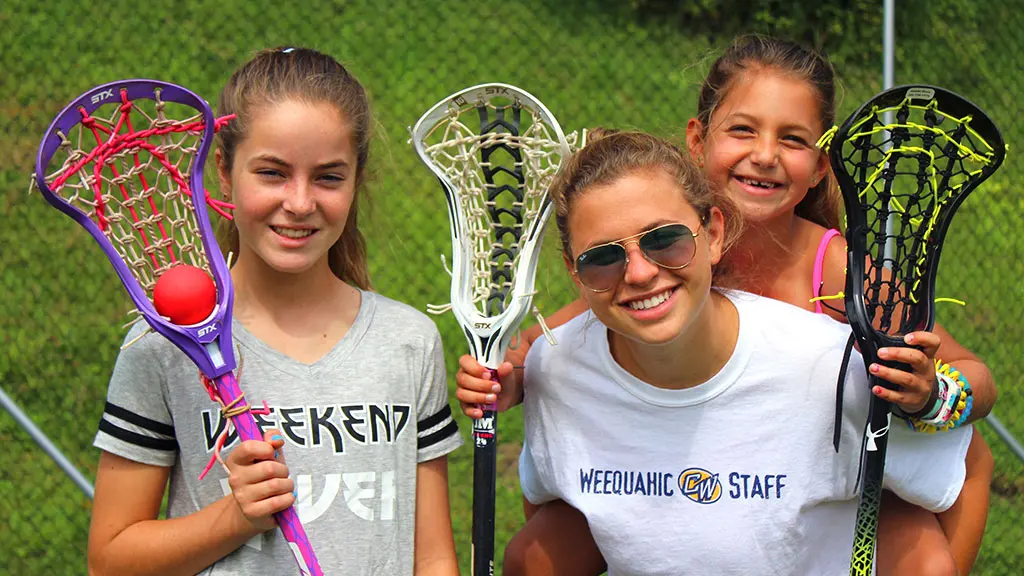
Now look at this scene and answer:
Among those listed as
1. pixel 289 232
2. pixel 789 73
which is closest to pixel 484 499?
pixel 289 232

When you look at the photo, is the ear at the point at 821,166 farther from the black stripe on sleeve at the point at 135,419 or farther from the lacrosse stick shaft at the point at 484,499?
the black stripe on sleeve at the point at 135,419

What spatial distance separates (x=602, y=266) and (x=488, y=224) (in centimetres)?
51

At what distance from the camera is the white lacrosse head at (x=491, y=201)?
10.00ft

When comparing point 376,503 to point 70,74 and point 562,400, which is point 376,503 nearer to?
point 562,400

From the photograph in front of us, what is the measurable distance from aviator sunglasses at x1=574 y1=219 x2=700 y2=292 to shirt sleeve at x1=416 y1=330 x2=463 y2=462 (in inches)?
18.2

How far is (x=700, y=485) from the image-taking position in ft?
9.71

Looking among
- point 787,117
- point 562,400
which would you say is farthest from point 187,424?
point 787,117

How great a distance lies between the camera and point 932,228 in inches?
116

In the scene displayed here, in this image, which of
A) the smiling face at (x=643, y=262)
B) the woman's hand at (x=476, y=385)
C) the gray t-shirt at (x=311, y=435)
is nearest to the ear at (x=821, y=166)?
the smiling face at (x=643, y=262)

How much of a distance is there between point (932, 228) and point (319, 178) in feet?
4.81

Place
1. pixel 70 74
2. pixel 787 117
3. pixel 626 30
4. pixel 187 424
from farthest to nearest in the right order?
pixel 626 30, pixel 70 74, pixel 787 117, pixel 187 424

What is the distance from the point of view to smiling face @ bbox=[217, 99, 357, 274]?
284 centimetres

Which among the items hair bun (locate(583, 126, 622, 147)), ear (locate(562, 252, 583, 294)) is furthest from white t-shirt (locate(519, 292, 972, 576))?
hair bun (locate(583, 126, 622, 147))

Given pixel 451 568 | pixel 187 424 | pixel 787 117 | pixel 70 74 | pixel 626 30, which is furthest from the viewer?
pixel 626 30
